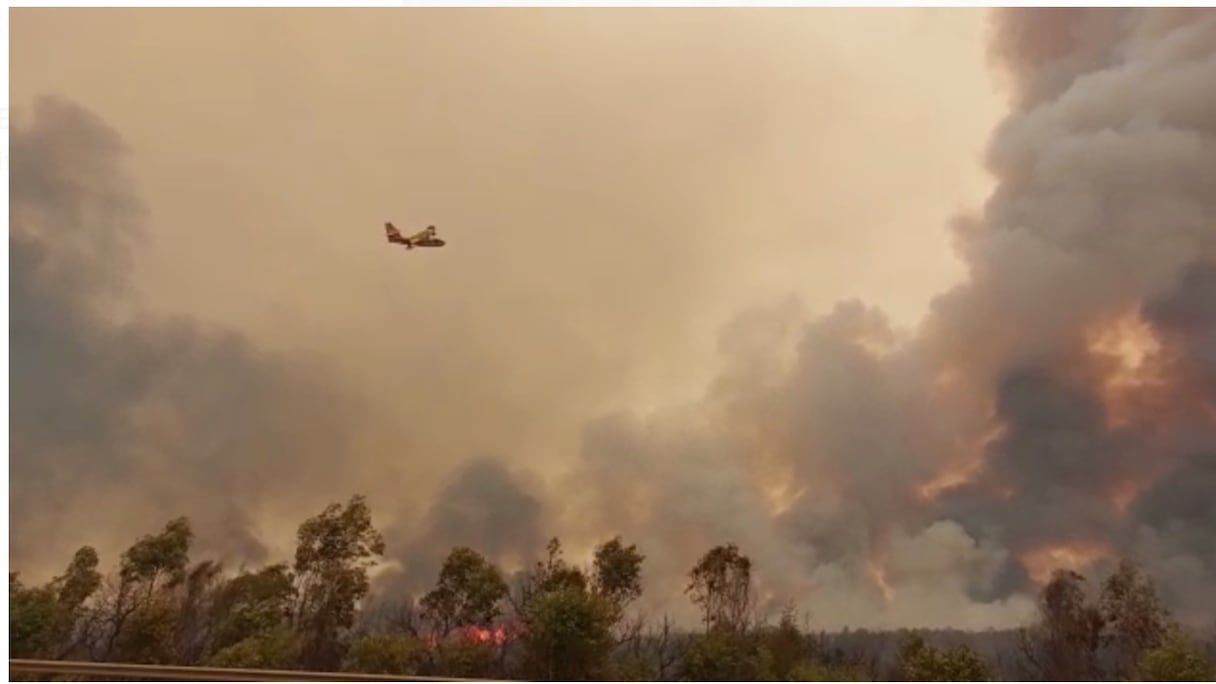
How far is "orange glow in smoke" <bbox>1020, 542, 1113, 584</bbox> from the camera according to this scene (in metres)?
6.12

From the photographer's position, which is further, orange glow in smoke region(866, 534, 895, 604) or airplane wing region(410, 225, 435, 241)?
airplane wing region(410, 225, 435, 241)

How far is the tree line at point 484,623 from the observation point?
6.10 metres

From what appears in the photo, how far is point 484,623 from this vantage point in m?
6.36

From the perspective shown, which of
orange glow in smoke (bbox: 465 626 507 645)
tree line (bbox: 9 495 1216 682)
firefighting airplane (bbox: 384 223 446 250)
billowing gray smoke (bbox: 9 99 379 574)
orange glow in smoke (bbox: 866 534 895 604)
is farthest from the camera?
firefighting airplane (bbox: 384 223 446 250)

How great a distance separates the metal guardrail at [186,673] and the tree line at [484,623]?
5 cm

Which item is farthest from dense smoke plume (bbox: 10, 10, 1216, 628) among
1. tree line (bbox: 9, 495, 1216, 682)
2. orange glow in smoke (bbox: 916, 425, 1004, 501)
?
tree line (bbox: 9, 495, 1216, 682)

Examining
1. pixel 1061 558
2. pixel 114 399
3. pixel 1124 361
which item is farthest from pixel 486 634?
pixel 1124 361

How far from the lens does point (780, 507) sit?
6363 millimetres

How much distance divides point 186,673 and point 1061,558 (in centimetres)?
523

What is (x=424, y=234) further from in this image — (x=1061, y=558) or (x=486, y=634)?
(x=1061, y=558)

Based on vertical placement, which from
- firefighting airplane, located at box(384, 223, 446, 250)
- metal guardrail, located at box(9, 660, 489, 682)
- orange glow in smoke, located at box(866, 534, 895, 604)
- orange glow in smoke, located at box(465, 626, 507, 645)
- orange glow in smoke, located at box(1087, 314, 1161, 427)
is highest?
firefighting airplane, located at box(384, 223, 446, 250)

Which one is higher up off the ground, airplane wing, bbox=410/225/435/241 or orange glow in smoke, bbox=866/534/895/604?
airplane wing, bbox=410/225/435/241

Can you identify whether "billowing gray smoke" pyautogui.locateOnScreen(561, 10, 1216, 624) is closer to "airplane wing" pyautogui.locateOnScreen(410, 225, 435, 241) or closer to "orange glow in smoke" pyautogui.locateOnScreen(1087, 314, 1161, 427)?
"orange glow in smoke" pyautogui.locateOnScreen(1087, 314, 1161, 427)

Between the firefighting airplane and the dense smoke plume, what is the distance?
2.03 feet
